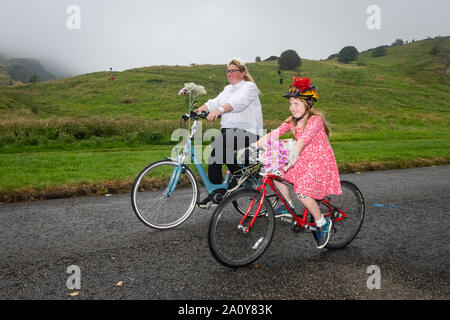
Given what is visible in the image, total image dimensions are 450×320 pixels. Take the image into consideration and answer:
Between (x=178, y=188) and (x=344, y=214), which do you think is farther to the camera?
(x=178, y=188)

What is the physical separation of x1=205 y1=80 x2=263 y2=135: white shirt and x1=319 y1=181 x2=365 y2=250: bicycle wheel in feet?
4.75

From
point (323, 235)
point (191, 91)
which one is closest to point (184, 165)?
point (191, 91)

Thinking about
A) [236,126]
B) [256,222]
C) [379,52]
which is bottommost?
[256,222]

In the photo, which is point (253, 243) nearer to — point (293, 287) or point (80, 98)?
point (293, 287)

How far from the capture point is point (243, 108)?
175 inches

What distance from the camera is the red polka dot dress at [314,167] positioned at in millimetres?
3562

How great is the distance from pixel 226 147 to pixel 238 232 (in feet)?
4.94

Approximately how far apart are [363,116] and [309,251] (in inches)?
1915

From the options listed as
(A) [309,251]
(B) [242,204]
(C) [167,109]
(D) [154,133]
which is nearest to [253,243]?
(B) [242,204]

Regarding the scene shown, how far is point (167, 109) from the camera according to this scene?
5066 centimetres

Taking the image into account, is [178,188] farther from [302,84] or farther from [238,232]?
[302,84]

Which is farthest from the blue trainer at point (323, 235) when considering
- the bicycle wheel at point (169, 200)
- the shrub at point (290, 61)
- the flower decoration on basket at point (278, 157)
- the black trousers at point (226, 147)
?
the shrub at point (290, 61)

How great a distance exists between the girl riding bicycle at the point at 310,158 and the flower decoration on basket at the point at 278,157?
3 centimetres
